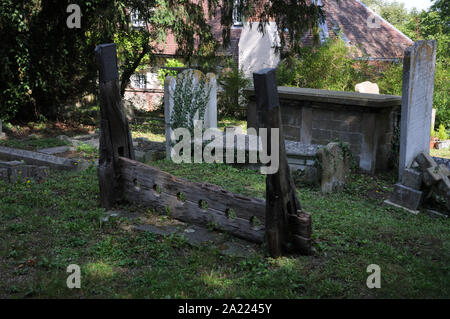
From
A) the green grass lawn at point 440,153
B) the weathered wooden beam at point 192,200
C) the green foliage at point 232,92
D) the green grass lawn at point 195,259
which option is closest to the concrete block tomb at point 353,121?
the green grass lawn at point 195,259

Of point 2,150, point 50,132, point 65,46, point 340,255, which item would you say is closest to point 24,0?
point 65,46

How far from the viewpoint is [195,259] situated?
445 cm

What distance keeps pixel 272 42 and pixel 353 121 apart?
440 inches

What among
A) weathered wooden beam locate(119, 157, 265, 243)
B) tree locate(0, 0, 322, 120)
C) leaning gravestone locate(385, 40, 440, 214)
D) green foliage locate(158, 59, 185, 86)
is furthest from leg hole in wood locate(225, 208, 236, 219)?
green foliage locate(158, 59, 185, 86)

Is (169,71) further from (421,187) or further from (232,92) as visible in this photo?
(421,187)

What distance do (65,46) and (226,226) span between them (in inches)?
427

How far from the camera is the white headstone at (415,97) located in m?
7.29

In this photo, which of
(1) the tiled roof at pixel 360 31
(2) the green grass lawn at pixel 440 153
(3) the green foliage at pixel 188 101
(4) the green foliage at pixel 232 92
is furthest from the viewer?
(1) the tiled roof at pixel 360 31

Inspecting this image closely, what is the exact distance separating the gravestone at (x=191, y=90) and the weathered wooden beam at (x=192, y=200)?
345cm

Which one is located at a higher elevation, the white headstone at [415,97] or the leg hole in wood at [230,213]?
the white headstone at [415,97]

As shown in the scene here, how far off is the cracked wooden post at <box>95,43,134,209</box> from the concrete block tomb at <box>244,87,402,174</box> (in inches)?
180
